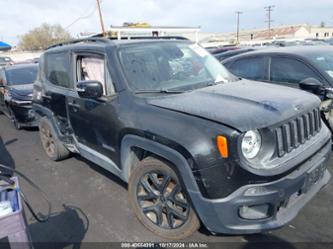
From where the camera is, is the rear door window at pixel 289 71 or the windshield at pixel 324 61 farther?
the rear door window at pixel 289 71

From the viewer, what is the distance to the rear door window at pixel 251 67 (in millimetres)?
5012

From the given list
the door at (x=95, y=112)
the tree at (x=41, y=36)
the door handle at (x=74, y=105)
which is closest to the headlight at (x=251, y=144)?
the door at (x=95, y=112)

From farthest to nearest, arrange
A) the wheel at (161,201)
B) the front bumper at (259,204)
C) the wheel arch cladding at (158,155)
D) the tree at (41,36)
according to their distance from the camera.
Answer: the tree at (41,36)
the wheel at (161,201)
the wheel arch cladding at (158,155)
the front bumper at (259,204)

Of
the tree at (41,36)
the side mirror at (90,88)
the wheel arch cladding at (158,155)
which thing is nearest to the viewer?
the wheel arch cladding at (158,155)

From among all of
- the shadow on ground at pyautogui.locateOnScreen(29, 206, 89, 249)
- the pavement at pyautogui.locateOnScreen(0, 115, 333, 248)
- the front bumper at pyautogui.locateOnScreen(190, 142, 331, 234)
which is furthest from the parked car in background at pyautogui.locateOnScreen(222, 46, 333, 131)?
the shadow on ground at pyautogui.locateOnScreen(29, 206, 89, 249)

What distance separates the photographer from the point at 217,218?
2.34 metres

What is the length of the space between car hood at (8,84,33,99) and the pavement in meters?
2.13

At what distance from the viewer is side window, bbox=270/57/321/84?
447cm

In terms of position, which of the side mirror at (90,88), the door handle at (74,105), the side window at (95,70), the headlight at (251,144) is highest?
the side window at (95,70)

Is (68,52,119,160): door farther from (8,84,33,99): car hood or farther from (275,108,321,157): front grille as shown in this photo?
(8,84,33,99): car hood

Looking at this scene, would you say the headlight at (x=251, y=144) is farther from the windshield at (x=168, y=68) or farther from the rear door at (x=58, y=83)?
the rear door at (x=58, y=83)

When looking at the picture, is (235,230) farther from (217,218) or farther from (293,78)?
(293,78)

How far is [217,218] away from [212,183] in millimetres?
313

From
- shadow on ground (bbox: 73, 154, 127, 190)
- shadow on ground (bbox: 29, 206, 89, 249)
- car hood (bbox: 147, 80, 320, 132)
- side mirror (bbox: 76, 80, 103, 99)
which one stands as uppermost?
side mirror (bbox: 76, 80, 103, 99)
